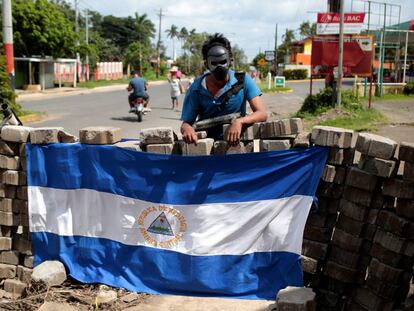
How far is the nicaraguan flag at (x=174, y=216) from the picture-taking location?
3943 millimetres

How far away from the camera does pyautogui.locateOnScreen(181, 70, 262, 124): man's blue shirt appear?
4.21 metres

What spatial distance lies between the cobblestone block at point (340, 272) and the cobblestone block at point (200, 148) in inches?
49.9

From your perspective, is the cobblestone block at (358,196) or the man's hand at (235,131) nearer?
the cobblestone block at (358,196)

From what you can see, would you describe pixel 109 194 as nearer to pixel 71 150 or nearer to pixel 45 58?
pixel 71 150

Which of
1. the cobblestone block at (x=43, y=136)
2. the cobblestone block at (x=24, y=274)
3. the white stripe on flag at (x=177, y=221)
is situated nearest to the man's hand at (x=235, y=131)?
the white stripe on flag at (x=177, y=221)

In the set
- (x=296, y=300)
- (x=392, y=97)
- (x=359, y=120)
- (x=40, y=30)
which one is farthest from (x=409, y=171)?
(x=40, y=30)

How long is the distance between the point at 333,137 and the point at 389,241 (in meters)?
0.82

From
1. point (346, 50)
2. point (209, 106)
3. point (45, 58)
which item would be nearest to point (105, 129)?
point (209, 106)

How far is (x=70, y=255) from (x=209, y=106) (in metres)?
1.81

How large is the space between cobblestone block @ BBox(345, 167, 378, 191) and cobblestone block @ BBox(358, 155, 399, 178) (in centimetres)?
4

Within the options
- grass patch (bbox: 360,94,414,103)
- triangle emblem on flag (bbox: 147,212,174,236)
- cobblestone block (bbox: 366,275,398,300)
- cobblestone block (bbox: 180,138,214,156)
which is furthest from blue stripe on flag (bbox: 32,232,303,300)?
grass patch (bbox: 360,94,414,103)

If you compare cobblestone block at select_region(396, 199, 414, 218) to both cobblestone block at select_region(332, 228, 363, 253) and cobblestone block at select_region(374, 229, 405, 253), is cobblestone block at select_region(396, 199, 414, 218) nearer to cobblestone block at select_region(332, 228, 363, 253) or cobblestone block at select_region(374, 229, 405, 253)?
cobblestone block at select_region(374, 229, 405, 253)

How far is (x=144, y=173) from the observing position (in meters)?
4.24

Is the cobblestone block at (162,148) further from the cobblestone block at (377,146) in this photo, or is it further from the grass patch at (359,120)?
the grass patch at (359,120)
